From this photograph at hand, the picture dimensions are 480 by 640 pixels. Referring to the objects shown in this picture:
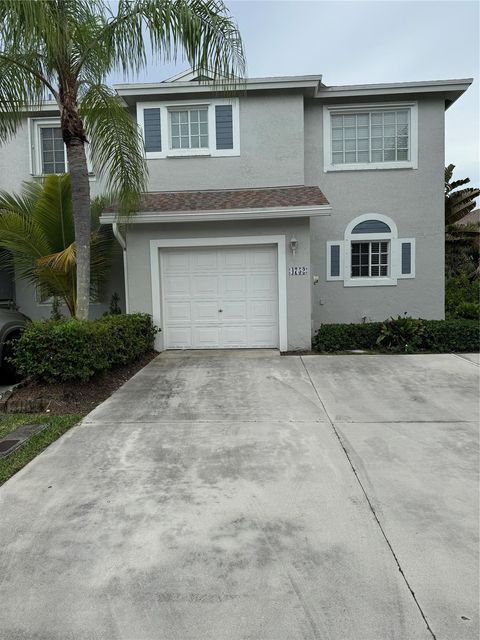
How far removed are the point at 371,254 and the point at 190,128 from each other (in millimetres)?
5462

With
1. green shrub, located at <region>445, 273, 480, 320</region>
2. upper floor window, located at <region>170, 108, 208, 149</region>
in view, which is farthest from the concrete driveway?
green shrub, located at <region>445, 273, 480, 320</region>

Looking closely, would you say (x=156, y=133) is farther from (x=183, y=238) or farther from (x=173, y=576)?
(x=173, y=576)

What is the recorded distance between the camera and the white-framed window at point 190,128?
35.4ft

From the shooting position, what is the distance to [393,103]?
11.0m

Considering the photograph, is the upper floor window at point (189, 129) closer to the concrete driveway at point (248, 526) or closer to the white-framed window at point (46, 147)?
the white-framed window at point (46, 147)

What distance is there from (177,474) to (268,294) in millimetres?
6471

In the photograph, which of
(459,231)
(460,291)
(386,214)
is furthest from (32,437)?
(459,231)

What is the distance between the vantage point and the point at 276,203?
948 centimetres

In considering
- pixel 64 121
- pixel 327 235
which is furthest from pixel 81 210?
pixel 327 235

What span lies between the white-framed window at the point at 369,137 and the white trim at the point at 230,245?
307 cm

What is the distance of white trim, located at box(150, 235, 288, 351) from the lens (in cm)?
971

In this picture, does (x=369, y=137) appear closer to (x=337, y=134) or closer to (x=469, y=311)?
(x=337, y=134)

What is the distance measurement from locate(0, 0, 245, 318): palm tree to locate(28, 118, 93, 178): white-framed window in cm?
433

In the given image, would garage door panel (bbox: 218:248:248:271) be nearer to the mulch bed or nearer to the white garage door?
the white garage door
